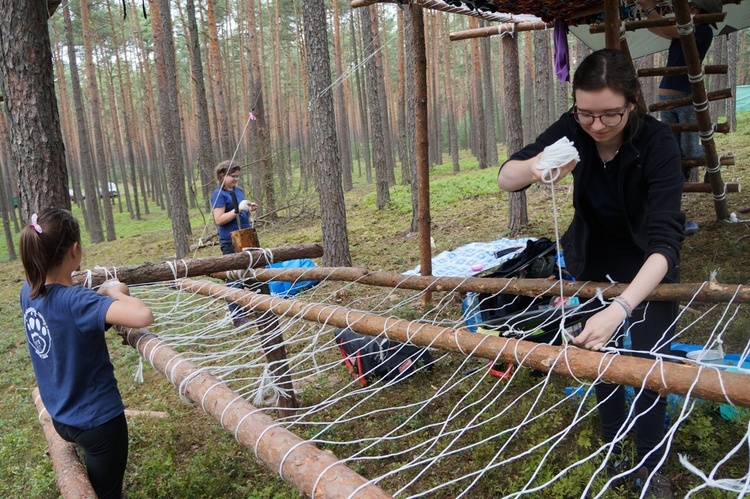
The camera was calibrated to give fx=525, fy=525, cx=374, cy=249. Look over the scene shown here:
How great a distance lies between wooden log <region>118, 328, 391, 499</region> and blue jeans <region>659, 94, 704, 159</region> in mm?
3994

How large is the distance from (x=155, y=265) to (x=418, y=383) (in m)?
1.87

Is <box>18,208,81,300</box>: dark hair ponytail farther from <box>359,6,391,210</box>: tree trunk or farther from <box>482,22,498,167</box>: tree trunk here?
<box>482,22,498,167</box>: tree trunk

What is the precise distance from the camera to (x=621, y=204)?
190 centimetres

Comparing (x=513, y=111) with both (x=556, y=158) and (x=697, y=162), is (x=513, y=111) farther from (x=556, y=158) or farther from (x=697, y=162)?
(x=556, y=158)

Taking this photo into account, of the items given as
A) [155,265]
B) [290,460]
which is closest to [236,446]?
[155,265]

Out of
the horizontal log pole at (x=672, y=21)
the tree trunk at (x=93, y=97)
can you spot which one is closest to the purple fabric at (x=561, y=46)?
the horizontal log pole at (x=672, y=21)

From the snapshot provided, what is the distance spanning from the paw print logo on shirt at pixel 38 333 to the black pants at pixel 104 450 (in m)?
0.30

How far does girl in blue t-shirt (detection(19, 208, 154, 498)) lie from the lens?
1.95 meters

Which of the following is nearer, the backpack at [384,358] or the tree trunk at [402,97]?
the backpack at [384,358]

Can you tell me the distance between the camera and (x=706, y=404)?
254cm

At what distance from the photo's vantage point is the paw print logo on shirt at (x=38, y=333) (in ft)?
6.57

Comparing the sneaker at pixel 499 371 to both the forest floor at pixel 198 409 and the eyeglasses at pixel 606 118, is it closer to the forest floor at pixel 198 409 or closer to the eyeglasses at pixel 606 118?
the forest floor at pixel 198 409

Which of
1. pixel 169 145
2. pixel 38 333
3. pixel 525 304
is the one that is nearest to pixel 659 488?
pixel 525 304

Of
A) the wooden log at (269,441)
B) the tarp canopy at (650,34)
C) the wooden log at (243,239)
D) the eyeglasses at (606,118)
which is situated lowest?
the wooden log at (269,441)
